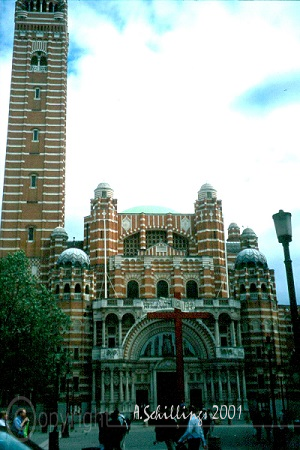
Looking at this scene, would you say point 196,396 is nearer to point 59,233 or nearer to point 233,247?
point 59,233

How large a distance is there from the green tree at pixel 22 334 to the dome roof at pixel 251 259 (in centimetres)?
2360

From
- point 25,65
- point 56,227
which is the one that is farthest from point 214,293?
point 25,65

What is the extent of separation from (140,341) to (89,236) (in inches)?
569

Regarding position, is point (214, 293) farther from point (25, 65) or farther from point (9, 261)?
point (25, 65)

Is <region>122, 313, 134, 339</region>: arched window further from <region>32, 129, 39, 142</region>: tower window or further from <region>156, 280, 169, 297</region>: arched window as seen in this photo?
<region>32, 129, 39, 142</region>: tower window

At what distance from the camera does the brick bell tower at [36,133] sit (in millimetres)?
54969

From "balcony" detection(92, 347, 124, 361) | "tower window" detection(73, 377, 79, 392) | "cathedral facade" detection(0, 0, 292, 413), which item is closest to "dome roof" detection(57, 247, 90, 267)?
"cathedral facade" detection(0, 0, 292, 413)

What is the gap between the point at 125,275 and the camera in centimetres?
5216

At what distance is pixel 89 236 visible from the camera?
55.4m

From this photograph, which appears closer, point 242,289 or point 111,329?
point 111,329

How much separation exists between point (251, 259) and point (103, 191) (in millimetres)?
17996

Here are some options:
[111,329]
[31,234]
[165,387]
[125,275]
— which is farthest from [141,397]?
[31,234]

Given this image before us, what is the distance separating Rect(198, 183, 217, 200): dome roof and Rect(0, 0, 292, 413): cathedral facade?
0.12 metres

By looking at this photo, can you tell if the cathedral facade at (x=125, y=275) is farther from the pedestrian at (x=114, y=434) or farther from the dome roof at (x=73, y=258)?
the pedestrian at (x=114, y=434)
